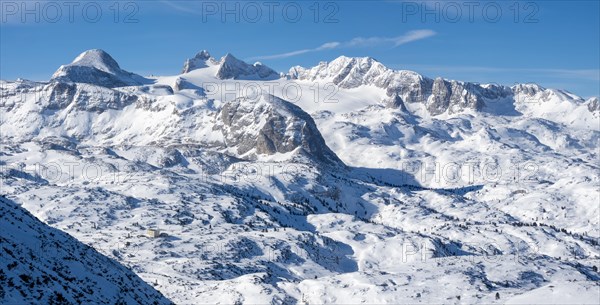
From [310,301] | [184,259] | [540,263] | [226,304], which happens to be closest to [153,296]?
[226,304]

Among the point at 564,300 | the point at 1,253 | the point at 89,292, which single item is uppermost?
the point at 1,253

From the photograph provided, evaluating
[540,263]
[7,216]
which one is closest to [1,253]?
[7,216]

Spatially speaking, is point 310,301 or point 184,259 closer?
point 310,301

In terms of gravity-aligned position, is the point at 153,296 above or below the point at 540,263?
above

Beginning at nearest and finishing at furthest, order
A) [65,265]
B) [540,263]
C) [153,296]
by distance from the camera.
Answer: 1. [65,265]
2. [153,296]
3. [540,263]

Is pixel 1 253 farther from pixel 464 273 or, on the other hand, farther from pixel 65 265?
pixel 464 273

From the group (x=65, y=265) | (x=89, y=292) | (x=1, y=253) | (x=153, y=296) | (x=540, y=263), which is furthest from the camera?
(x=540, y=263)

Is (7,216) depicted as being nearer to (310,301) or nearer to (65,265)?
(65,265)
